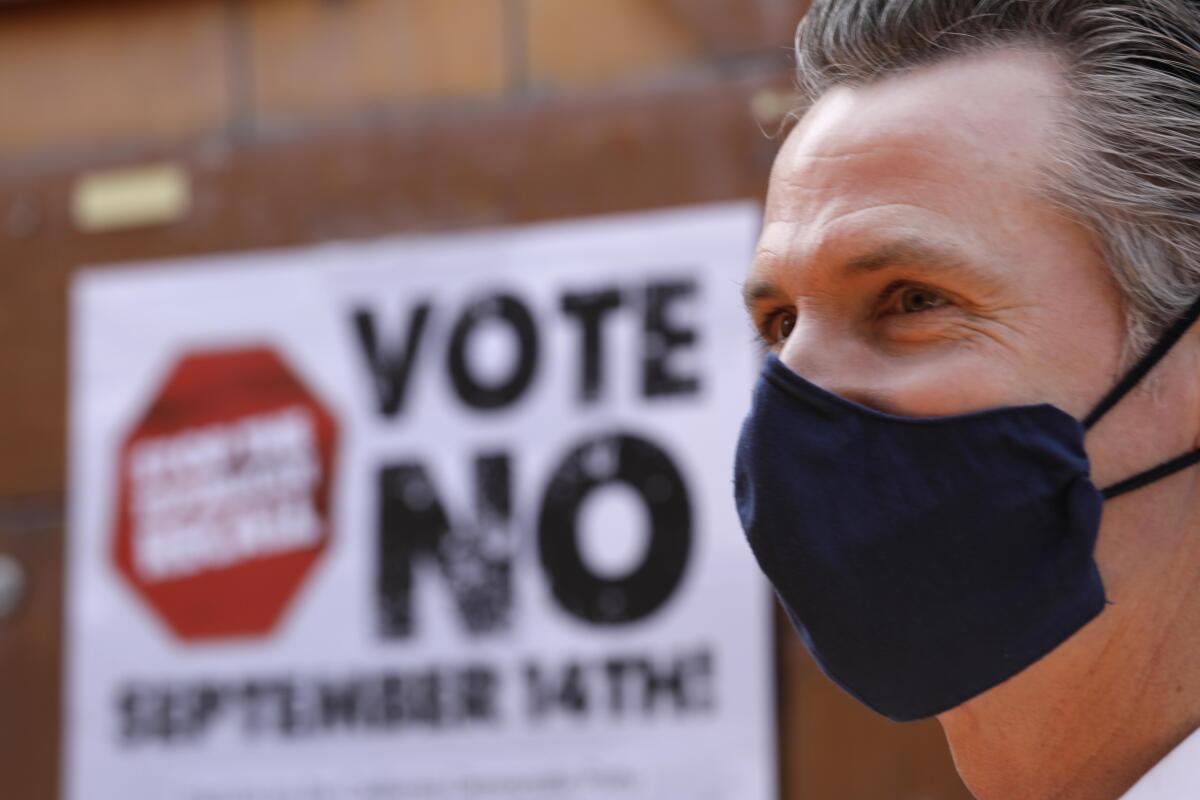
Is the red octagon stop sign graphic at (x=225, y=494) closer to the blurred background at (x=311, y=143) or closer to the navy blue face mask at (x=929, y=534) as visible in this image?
the blurred background at (x=311, y=143)

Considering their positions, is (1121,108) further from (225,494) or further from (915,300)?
(225,494)

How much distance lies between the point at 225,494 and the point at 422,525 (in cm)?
64

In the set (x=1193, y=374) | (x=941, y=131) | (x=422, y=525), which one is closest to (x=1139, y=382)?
(x=1193, y=374)

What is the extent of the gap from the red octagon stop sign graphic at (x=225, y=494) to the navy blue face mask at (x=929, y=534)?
3.62 meters

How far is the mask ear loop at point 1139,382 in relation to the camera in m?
1.55

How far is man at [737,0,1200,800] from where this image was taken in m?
1.54

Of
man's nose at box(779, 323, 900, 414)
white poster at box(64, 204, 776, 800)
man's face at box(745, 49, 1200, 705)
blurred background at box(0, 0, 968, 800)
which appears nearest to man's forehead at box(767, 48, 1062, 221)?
man's face at box(745, 49, 1200, 705)

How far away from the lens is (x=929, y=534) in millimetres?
1577

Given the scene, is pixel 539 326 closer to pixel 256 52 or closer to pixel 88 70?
pixel 256 52

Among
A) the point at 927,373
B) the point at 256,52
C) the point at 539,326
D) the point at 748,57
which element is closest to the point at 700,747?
the point at 539,326

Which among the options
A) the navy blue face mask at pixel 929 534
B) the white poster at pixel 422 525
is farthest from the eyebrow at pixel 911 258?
the white poster at pixel 422 525

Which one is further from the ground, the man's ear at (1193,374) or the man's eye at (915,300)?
the man's eye at (915,300)

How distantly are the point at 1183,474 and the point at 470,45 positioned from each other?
12.7 feet

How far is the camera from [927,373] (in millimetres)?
1583
